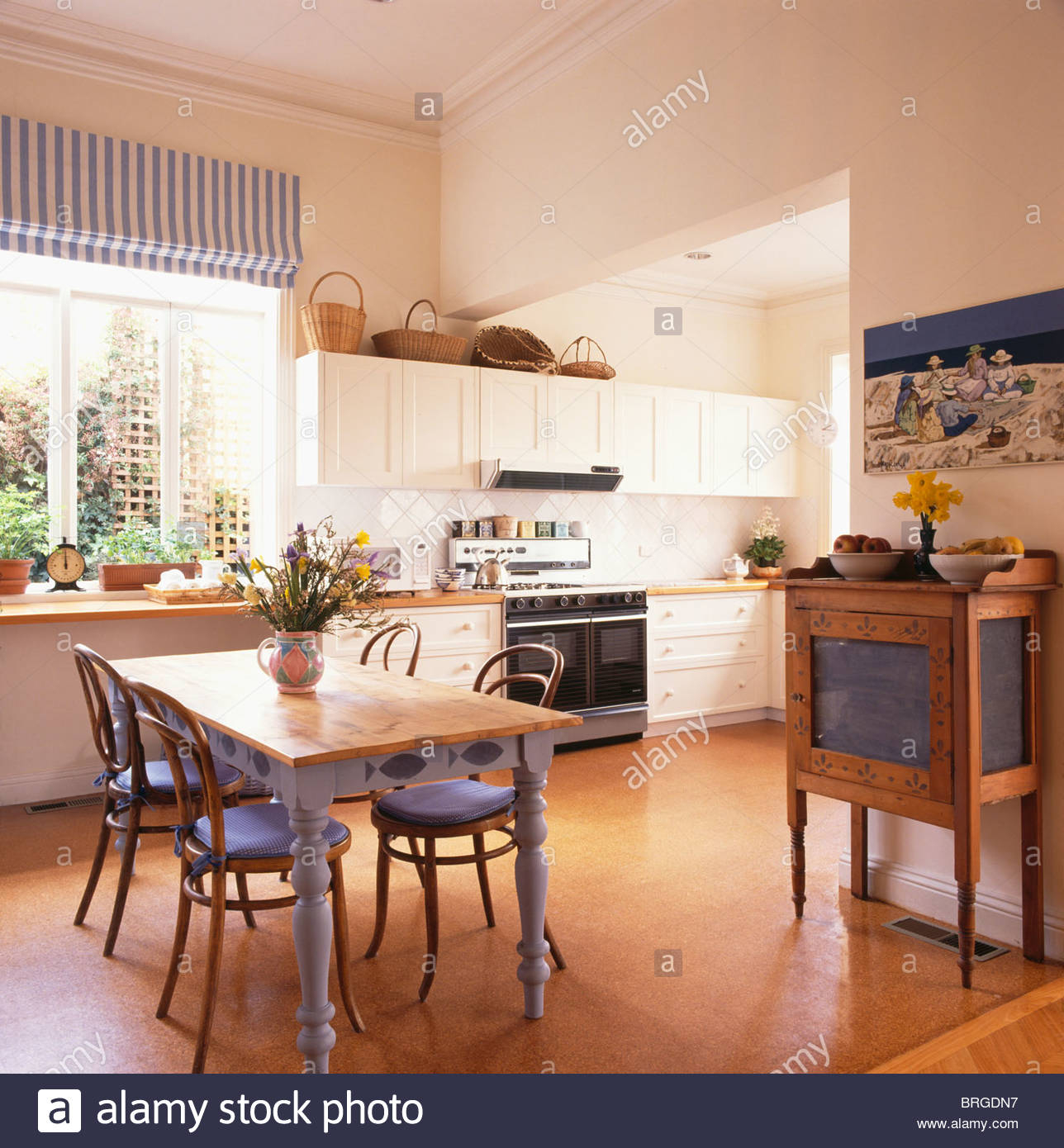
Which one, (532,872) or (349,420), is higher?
(349,420)

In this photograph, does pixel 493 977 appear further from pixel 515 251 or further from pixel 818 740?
pixel 515 251

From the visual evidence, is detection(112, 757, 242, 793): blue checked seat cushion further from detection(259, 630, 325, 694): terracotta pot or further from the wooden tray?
the wooden tray

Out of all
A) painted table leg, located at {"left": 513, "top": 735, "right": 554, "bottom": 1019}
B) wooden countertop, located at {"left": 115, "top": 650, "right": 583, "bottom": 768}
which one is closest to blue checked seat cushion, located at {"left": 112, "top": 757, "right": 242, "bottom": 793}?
wooden countertop, located at {"left": 115, "top": 650, "right": 583, "bottom": 768}

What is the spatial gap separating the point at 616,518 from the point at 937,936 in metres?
3.90

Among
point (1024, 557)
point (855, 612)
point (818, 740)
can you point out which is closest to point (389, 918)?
point (818, 740)

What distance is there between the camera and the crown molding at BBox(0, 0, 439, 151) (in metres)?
4.53

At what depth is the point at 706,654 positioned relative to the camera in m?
6.23

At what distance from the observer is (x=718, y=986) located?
8.94ft

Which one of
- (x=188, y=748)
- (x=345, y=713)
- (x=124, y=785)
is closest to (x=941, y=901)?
(x=345, y=713)

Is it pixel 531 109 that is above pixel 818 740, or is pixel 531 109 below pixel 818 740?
above

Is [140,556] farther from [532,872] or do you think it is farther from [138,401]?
[532,872]

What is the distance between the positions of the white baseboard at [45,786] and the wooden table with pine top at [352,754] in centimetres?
205

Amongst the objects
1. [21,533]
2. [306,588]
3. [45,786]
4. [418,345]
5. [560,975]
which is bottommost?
[560,975]

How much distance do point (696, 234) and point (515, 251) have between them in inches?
49.4
